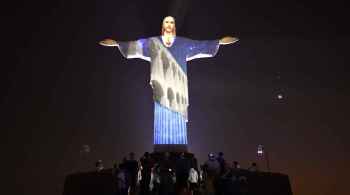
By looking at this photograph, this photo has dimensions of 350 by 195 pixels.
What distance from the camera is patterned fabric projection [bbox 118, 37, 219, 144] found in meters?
8.30

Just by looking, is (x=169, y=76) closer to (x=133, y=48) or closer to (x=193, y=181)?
(x=133, y=48)

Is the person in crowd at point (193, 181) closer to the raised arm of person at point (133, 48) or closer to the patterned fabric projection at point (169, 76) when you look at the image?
the patterned fabric projection at point (169, 76)

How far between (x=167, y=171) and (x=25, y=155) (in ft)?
8.18

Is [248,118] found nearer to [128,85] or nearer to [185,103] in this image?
[185,103]

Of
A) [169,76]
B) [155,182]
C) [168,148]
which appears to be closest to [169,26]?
[169,76]

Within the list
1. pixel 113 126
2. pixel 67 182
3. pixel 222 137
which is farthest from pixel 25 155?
pixel 222 137

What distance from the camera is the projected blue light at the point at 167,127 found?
8.21 meters

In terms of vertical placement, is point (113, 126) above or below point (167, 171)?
above

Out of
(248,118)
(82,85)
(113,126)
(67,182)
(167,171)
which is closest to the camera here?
(167,171)

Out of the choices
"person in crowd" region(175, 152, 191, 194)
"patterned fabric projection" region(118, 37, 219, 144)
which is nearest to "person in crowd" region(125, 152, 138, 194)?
"person in crowd" region(175, 152, 191, 194)

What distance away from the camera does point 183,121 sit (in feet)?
28.1

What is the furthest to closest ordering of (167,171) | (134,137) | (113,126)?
(134,137)
(113,126)
(167,171)

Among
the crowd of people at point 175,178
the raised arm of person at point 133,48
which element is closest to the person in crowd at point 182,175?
the crowd of people at point 175,178

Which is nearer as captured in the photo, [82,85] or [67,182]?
[67,182]
